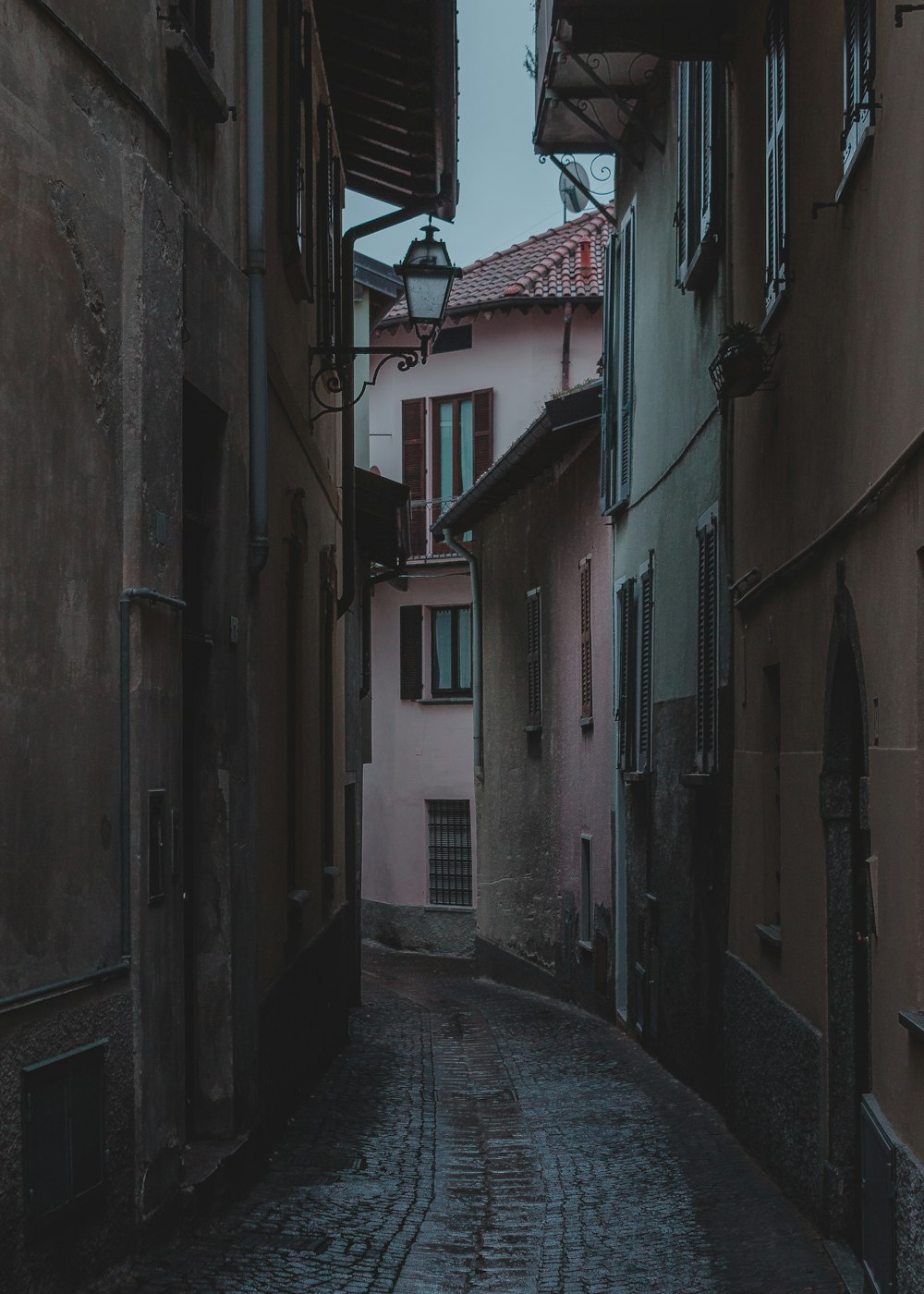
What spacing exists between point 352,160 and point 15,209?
1130cm

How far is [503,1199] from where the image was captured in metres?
8.71

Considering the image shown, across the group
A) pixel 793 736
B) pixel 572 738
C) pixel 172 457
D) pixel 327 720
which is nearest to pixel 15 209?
pixel 172 457

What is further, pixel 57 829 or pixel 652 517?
pixel 652 517

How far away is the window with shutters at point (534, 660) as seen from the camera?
21609 millimetres

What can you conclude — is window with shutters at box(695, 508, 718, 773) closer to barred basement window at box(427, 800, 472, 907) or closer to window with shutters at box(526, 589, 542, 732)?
window with shutters at box(526, 589, 542, 732)

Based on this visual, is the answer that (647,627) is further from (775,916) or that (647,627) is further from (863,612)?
(863,612)

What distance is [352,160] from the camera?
16.6m

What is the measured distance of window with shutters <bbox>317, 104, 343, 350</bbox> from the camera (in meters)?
13.4

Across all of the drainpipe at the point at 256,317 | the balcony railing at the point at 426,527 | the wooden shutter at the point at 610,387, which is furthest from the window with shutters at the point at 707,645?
the balcony railing at the point at 426,527

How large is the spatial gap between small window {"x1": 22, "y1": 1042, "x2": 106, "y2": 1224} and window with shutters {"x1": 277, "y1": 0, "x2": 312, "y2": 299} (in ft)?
19.3

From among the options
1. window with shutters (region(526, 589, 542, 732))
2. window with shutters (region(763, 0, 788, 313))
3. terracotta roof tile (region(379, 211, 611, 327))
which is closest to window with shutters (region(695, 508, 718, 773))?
window with shutters (region(763, 0, 788, 313))

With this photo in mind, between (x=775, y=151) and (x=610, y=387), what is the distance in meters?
7.68

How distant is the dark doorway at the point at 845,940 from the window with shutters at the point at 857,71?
68.9 inches

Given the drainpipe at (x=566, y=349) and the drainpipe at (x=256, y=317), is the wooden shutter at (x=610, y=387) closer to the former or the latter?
the drainpipe at (x=256, y=317)
